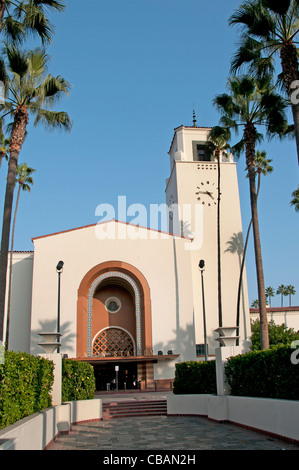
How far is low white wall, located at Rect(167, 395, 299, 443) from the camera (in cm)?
929

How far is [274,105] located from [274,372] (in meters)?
11.4

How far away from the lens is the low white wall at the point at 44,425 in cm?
664

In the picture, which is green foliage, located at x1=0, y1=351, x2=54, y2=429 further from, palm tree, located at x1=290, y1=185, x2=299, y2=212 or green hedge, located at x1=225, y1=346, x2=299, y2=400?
palm tree, located at x1=290, y1=185, x2=299, y2=212

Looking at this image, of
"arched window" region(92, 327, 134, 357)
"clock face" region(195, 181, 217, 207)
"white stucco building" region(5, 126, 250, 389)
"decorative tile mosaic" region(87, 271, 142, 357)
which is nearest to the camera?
"white stucco building" region(5, 126, 250, 389)

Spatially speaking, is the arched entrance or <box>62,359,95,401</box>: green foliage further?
the arched entrance

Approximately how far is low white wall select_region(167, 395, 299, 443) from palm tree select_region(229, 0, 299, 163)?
22.7ft

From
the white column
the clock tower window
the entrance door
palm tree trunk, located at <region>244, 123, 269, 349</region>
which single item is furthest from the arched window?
the white column

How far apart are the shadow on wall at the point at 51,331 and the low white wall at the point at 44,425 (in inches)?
415

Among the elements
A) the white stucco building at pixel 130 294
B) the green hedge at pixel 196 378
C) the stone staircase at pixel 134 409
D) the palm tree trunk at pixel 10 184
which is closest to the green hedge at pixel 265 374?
the green hedge at pixel 196 378

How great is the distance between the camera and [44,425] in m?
9.80

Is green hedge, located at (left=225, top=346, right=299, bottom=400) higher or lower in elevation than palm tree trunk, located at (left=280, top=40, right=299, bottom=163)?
lower
